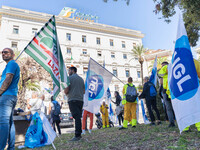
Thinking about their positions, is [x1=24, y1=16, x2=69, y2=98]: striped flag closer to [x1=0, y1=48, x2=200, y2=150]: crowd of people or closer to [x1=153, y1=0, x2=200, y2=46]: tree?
[x1=0, y1=48, x2=200, y2=150]: crowd of people

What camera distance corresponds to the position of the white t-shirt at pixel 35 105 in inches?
222

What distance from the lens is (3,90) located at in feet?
10.4

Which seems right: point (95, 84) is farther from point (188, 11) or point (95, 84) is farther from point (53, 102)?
point (188, 11)

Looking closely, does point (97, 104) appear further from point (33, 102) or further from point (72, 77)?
point (33, 102)

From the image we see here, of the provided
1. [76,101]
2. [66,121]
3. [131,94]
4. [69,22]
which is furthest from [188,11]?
[69,22]

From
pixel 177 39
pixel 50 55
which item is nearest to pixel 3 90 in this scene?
pixel 50 55

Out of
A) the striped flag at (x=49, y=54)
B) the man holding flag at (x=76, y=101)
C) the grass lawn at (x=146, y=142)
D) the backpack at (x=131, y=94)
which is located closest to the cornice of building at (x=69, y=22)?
the backpack at (x=131, y=94)

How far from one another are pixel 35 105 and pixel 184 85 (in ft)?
15.7

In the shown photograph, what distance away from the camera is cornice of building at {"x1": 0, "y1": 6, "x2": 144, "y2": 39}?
34.3m

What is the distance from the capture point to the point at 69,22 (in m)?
39.2

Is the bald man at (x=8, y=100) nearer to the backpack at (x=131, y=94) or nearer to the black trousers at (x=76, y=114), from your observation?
the black trousers at (x=76, y=114)

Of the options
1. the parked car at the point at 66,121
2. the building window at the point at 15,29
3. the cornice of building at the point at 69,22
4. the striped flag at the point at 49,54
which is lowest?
the parked car at the point at 66,121

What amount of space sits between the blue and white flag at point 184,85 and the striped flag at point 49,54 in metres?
2.57

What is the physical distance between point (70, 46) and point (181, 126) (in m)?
37.8
